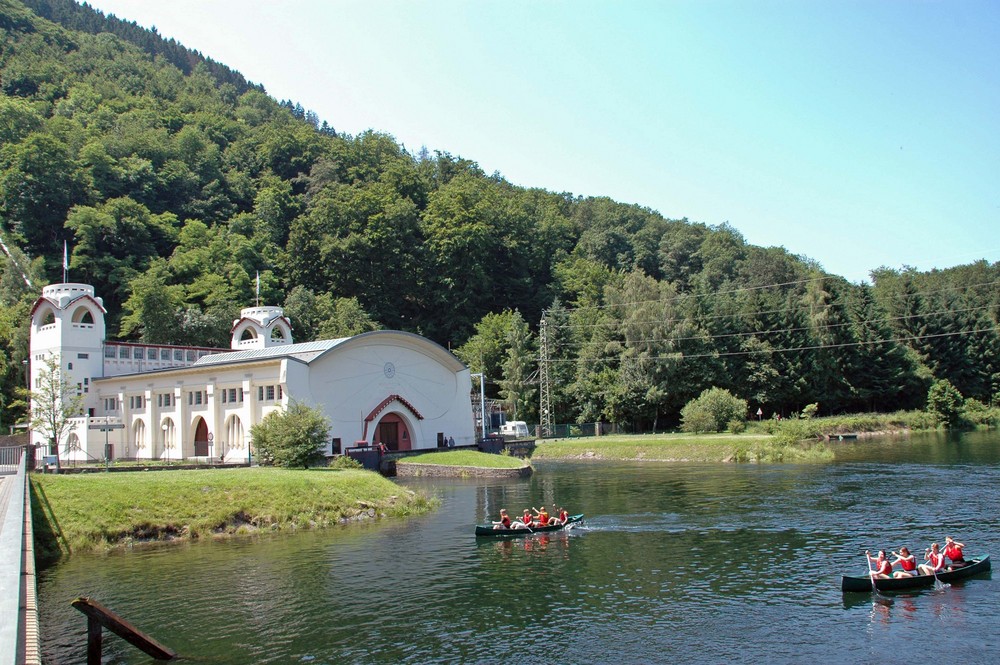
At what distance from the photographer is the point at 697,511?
1375 inches

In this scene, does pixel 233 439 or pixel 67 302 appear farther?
pixel 67 302

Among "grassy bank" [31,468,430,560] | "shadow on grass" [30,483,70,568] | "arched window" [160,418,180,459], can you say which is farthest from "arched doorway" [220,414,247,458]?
"shadow on grass" [30,483,70,568]

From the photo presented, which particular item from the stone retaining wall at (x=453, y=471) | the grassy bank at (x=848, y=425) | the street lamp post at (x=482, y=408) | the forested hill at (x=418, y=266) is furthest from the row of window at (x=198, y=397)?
the grassy bank at (x=848, y=425)

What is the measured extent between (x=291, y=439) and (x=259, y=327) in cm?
3067

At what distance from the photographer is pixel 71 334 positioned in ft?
201

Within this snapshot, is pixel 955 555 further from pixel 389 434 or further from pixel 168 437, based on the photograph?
pixel 168 437

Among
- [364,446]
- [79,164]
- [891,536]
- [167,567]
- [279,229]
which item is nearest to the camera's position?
[167,567]

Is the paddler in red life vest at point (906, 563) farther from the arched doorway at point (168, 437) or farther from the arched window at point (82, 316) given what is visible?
the arched window at point (82, 316)

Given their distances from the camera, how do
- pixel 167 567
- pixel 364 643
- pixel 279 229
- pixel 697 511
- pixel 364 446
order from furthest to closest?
1. pixel 279 229
2. pixel 364 446
3. pixel 697 511
4. pixel 167 567
5. pixel 364 643

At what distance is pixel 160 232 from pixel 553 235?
59311 mm

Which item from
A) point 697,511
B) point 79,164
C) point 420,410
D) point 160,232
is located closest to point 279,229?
point 160,232

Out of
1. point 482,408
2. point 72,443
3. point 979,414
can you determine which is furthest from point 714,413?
point 72,443

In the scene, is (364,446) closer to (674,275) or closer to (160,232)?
(160,232)

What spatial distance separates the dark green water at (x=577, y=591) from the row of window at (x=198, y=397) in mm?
21460
